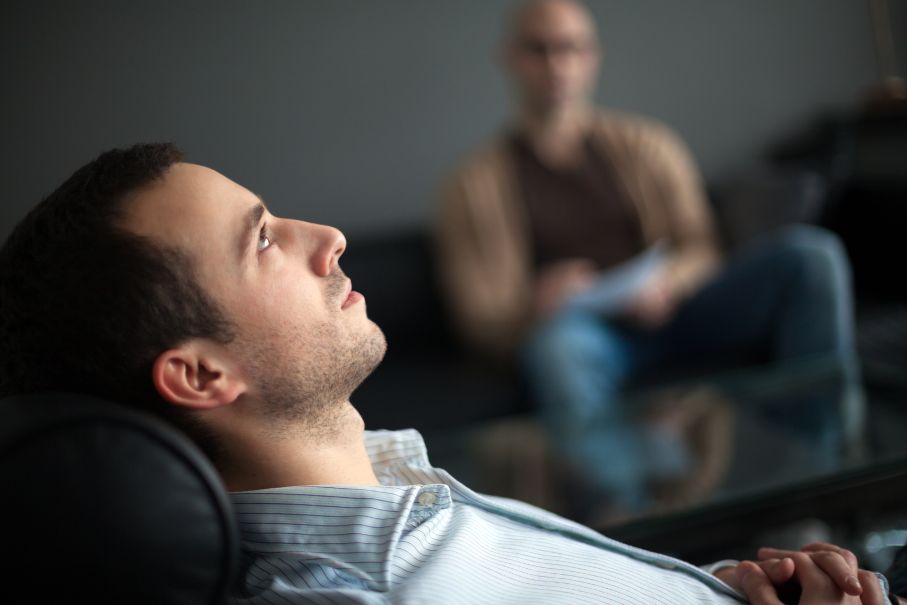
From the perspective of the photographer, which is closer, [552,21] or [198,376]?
[198,376]

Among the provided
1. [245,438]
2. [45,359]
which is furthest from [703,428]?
[45,359]

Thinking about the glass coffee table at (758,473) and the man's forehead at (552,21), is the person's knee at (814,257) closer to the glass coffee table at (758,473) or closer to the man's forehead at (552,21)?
the glass coffee table at (758,473)

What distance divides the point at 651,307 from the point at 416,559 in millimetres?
1601

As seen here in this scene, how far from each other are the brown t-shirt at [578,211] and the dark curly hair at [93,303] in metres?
1.79

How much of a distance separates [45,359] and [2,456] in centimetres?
29

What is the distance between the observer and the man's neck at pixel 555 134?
8.30ft

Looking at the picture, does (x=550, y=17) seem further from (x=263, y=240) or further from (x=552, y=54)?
(x=263, y=240)

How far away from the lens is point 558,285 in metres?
2.28

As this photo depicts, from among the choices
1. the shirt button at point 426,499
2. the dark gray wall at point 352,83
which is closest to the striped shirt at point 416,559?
the shirt button at point 426,499

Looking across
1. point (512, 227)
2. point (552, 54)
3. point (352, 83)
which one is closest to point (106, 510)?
point (512, 227)

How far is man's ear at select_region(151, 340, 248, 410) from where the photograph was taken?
2.39ft

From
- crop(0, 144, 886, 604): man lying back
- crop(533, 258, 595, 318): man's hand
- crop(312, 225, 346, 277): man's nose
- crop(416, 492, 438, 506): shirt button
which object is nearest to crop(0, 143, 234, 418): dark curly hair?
crop(0, 144, 886, 604): man lying back

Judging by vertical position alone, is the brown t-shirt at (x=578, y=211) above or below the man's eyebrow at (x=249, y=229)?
below

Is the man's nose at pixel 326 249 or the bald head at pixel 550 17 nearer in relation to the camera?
the man's nose at pixel 326 249
